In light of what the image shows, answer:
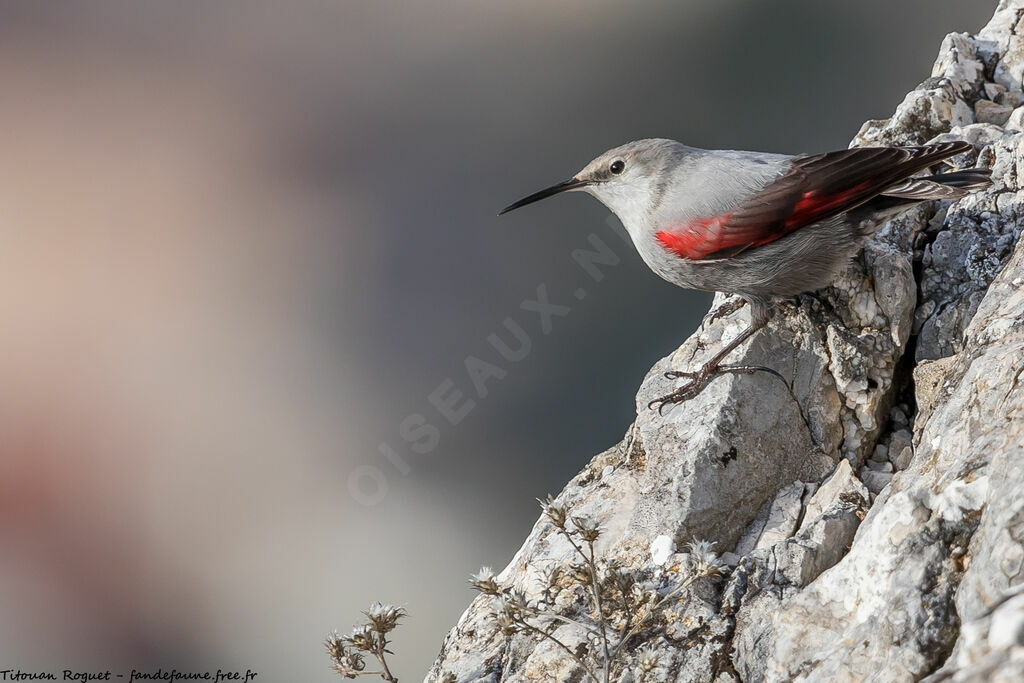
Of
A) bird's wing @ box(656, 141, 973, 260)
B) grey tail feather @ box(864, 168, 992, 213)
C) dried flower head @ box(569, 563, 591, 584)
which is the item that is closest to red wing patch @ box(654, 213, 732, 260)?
bird's wing @ box(656, 141, 973, 260)

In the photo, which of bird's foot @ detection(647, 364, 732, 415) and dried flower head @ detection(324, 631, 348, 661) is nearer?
dried flower head @ detection(324, 631, 348, 661)

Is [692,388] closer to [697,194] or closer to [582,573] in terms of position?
[697,194]

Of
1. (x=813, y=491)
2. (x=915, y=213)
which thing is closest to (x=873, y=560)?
(x=813, y=491)

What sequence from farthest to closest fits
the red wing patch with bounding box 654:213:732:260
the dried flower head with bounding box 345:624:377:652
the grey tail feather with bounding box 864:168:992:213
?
the red wing patch with bounding box 654:213:732:260, the grey tail feather with bounding box 864:168:992:213, the dried flower head with bounding box 345:624:377:652

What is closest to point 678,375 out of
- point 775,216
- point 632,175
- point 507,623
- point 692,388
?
point 692,388

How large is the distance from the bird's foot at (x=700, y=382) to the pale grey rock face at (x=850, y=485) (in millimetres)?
34

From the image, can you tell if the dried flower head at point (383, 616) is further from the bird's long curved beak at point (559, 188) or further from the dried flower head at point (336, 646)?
the bird's long curved beak at point (559, 188)

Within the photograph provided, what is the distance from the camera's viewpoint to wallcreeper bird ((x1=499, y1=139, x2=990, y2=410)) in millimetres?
3582

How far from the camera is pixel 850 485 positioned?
3145 mm

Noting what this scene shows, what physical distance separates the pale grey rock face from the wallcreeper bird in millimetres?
172

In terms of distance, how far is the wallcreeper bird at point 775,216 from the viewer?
3.58 meters

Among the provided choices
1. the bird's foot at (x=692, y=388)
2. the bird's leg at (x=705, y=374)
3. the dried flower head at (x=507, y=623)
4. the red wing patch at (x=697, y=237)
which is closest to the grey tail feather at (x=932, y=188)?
the red wing patch at (x=697, y=237)

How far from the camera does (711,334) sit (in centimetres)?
404

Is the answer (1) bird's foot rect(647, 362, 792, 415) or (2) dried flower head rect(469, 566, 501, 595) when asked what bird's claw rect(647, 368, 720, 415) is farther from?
(2) dried flower head rect(469, 566, 501, 595)
